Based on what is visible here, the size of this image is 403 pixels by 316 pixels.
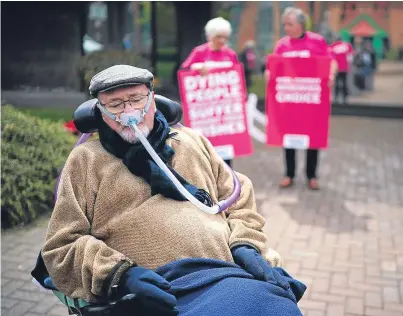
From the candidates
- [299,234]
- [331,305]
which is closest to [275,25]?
[299,234]

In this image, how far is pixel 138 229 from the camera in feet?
8.19

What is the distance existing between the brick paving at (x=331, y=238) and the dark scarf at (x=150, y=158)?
5.58 ft

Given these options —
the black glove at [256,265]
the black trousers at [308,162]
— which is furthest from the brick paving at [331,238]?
the black glove at [256,265]

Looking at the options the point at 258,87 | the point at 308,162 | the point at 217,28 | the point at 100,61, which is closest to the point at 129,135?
the point at 217,28

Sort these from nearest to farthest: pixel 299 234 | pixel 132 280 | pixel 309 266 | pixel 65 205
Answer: pixel 132 280, pixel 65 205, pixel 309 266, pixel 299 234

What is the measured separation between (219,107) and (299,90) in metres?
0.94

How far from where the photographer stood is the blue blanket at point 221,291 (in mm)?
2189

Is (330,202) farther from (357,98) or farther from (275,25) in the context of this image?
(275,25)

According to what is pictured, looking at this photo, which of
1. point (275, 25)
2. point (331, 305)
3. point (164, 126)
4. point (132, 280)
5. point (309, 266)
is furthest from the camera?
point (275, 25)

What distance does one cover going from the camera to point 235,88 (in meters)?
6.04

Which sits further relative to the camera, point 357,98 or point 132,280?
point 357,98

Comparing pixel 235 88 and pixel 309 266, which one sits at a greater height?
pixel 235 88

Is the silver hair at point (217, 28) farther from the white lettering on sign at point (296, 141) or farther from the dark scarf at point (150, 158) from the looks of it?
the dark scarf at point (150, 158)

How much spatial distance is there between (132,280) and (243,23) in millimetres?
18419
